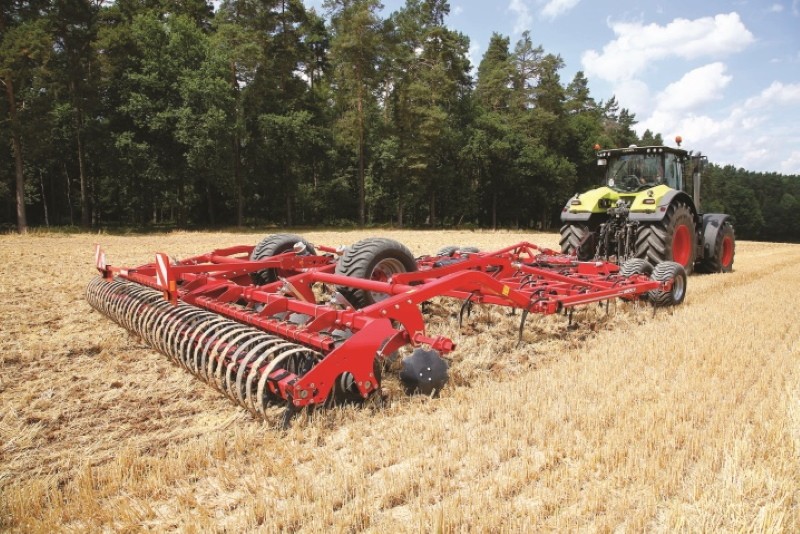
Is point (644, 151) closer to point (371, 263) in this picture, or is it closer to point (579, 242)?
point (579, 242)

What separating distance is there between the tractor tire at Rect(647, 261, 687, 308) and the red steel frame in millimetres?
87

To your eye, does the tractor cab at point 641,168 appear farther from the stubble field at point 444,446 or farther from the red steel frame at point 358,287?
the stubble field at point 444,446

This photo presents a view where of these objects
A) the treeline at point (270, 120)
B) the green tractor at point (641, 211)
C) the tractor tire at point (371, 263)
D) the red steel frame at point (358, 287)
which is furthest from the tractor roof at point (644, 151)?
the treeline at point (270, 120)

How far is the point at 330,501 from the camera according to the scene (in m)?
2.03

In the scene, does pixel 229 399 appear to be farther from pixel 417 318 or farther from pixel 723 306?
pixel 723 306

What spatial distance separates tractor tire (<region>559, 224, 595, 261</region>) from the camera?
24.6 feet

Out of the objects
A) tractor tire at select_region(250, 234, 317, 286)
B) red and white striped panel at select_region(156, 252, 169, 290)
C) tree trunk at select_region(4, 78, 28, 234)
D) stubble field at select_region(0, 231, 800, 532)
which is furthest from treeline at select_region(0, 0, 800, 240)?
stubble field at select_region(0, 231, 800, 532)

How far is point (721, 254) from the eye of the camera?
9.41 metres

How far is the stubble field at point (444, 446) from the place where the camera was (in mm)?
1979

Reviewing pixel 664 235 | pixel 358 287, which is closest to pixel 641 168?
pixel 664 235

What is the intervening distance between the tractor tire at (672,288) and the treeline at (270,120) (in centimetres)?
1843

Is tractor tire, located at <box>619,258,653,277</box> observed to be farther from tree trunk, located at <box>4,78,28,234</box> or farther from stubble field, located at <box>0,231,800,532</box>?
tree trunk, located at <box>4,78,28,234</box>

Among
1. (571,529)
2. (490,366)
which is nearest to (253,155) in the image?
(490,366)

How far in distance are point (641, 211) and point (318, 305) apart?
5.31m
